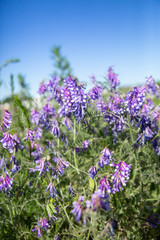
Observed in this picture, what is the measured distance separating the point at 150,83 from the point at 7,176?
6.36ft

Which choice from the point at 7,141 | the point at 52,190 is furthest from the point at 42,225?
the point at 7,141

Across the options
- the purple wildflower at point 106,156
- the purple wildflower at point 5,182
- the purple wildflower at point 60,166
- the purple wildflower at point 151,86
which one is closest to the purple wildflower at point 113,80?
the purple wildflower at point 151,86

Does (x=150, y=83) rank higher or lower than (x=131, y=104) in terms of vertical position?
higher

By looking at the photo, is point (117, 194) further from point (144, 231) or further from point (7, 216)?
point (7, 216)

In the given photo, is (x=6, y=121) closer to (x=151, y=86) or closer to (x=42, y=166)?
(x=42, y=166)

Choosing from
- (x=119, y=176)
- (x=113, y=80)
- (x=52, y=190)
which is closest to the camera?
(x=119, y=176)

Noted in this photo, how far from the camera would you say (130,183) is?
2.07m

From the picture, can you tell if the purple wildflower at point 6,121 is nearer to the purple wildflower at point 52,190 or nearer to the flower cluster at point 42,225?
the purple wildflower at point 52,190

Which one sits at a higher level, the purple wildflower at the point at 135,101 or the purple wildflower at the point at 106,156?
the purple wildflower at the point at 135,101

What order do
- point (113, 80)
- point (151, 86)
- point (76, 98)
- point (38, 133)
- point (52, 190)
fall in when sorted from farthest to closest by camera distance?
point (113, 80)
point (38, 133)
point (151, 86)
point (76, 98)
point (52, 190)

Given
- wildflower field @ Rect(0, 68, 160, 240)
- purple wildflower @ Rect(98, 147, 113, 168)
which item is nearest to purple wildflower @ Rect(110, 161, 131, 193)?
wildflower field @ Rect(0, 68, 160, 240)

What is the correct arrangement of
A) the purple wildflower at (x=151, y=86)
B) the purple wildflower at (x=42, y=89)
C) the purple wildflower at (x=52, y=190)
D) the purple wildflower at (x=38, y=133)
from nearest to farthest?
the purple wildflower at (x=52, y=190)
the purple wildflower at (x=151, y=86)
the purple wildflower at (x=38, y=133)
the purple wildflower at (x=42, y=89)

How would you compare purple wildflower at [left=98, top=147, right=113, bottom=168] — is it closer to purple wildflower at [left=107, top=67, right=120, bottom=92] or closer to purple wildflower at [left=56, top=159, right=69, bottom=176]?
purple wildflower at [left=56, top=159, right=69, bottom=176]

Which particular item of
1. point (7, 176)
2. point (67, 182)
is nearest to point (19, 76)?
point (67, 182)
